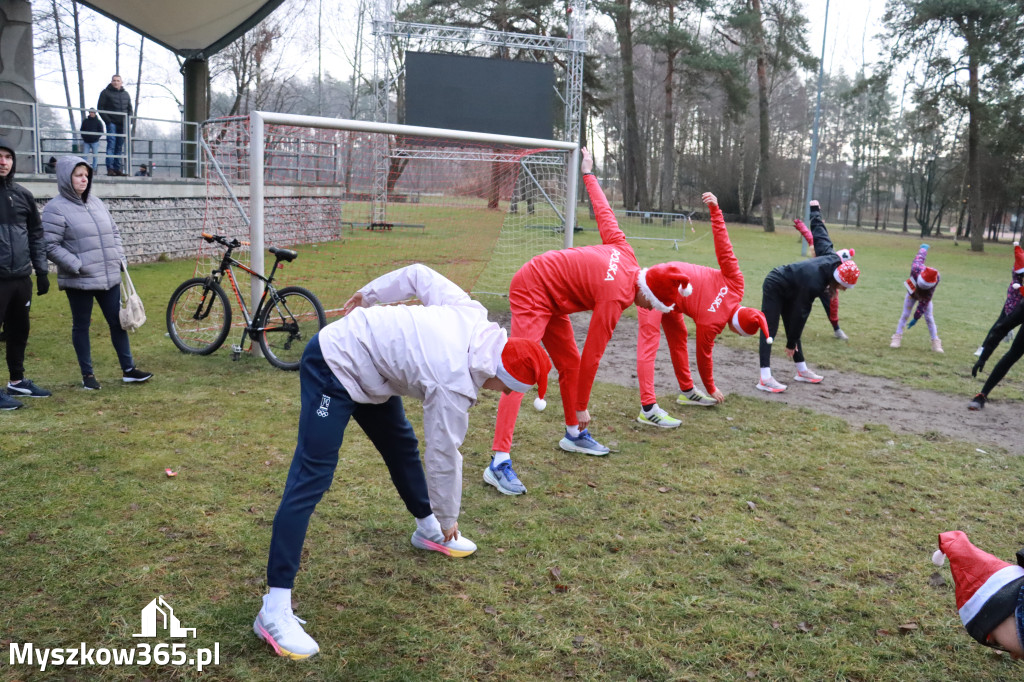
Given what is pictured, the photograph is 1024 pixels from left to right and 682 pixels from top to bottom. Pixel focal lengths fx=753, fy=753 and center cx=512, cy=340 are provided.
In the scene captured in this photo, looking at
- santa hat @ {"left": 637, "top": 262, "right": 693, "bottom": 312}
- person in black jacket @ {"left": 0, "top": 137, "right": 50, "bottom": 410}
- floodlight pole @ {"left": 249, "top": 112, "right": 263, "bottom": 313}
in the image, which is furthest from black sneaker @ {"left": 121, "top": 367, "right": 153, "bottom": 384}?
santa hat @ {"left": 637, "top": 262, "right": 693, "bottom": 312}

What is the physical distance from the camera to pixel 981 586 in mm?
2639

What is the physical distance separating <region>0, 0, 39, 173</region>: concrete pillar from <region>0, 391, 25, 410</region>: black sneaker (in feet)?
33.7

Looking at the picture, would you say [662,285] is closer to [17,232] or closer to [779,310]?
[779,310]

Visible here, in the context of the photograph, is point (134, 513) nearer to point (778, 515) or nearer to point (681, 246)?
point (778, 515)

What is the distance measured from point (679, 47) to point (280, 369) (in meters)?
30.3

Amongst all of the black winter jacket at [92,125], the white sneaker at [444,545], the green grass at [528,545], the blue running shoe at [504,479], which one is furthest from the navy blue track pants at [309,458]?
the black winter jacket at [92,125]

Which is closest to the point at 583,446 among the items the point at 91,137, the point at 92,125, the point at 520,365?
the point at 520,365

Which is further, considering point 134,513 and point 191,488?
point 191,488

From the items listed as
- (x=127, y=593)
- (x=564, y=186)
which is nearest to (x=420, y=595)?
(x=127, y=593)

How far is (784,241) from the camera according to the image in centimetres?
3166

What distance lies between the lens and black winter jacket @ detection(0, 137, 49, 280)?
5.70 metres

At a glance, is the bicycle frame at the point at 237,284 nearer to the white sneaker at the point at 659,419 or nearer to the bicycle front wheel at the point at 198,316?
the bicycle front wheel at the point at 198,316

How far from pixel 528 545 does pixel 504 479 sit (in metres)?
0.81

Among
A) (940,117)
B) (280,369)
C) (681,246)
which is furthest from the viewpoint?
(940,117)
